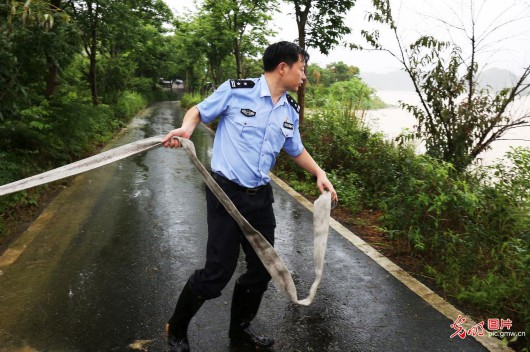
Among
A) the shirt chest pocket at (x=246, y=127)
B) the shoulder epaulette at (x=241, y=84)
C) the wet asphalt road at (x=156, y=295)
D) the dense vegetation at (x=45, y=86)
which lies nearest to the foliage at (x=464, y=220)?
the wet asphalt road at (x=156, y=295)

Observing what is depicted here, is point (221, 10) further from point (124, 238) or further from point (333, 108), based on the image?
point (124, 238)

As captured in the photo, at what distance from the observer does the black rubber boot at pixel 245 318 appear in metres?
2.74

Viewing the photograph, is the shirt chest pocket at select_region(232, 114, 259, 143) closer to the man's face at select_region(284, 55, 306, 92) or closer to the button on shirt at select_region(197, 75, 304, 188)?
the button on shirt at select_region(197, 75, 304, 188)

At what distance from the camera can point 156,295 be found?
337 centimetres

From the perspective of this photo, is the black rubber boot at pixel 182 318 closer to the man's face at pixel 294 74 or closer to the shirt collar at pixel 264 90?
the shirt collar at pixel 264 90

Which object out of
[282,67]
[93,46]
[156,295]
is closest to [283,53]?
[282,67]

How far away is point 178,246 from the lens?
4461 mm

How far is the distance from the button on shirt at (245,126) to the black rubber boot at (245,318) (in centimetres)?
83

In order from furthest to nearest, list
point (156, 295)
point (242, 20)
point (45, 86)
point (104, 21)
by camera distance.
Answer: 1. point (242, 20)
2. point (104, 21)
3. point (45, 86)
4. point (156, 295)

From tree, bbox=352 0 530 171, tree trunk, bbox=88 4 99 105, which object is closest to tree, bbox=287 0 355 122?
tree, bbox=352 0 530 171

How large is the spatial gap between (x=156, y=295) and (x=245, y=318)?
987 millimetres

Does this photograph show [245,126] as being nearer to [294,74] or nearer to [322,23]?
[294,74]

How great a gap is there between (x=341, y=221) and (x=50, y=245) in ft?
12.1

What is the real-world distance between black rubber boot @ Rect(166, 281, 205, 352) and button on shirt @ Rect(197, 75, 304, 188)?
0.79 metres
